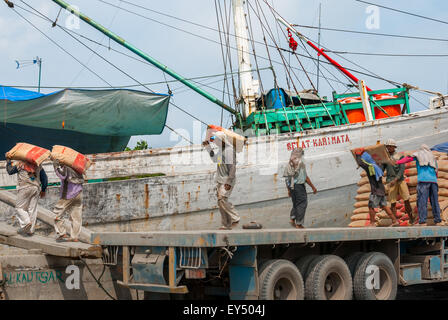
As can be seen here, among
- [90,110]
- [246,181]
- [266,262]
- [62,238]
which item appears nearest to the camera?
[266,262]

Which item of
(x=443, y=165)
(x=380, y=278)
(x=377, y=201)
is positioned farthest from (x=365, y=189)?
(x=380, y=278)

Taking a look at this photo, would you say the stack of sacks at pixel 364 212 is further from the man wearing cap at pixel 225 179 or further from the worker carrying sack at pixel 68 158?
the worker carrying sack at pixel 68 158

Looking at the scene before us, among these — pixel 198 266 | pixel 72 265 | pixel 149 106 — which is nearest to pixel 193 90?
pixel 149 106

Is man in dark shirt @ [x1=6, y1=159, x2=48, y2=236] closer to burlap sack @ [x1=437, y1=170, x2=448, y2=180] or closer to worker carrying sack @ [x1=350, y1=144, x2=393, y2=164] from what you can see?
worker carrying sack @ [x1=350, y1=144, x2=393, y2=164]

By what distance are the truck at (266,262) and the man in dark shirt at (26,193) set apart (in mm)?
1691

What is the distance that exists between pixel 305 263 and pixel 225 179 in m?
1.99

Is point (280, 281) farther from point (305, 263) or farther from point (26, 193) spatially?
point (26, 193)

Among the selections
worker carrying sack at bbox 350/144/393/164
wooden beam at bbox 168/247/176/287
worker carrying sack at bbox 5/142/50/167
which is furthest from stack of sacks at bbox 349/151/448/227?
worker carrying sack at bbox 5/142/50/167

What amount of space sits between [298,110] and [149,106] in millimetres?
3882

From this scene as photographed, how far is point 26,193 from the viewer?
7.25 meters

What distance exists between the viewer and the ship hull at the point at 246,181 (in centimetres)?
1112

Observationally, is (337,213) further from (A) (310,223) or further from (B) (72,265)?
(B) (72,265)

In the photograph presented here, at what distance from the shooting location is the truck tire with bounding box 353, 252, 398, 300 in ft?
20.4

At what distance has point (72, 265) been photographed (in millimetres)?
6148
